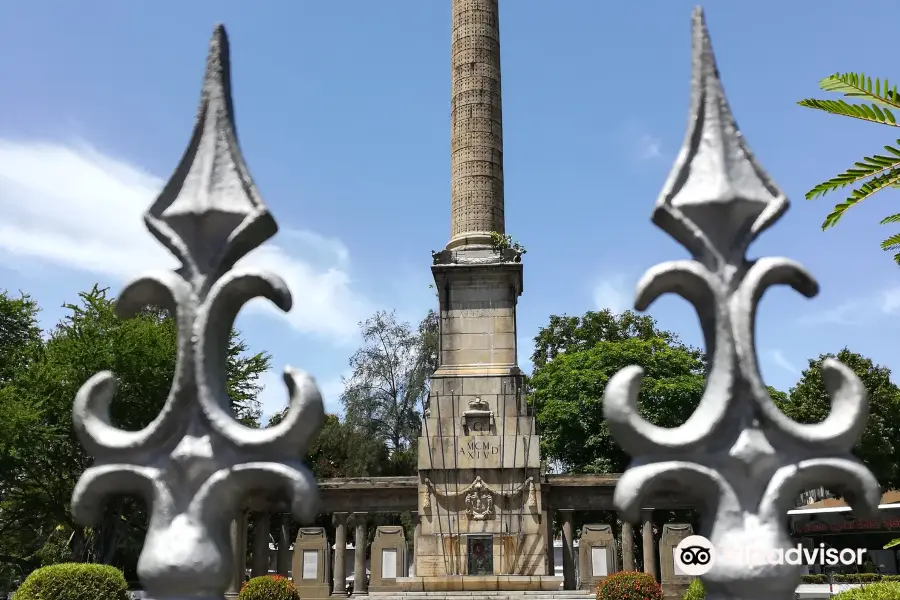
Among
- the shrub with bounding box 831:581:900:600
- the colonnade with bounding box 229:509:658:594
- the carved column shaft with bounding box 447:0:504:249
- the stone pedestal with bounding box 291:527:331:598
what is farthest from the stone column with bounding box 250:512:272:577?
the shrub with bounding box 831:581:900:600

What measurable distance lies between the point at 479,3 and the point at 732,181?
24.4m

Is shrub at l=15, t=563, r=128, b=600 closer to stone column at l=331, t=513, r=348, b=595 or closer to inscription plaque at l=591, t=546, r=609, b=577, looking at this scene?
stone column at l=331, t=513, r=348, b=595

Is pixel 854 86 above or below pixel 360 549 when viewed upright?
above

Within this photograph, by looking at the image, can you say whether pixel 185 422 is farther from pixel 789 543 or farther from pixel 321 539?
pixel 321 539

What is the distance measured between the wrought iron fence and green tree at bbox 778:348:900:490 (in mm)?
29395

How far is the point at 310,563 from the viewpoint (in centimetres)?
2589

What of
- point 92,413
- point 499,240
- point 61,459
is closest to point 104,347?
point 61,459

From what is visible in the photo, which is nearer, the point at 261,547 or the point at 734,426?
the point at 734,426

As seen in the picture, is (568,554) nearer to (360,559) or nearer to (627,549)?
(627,549)

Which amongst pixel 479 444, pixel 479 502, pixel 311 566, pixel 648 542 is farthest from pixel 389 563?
pixel 648 542

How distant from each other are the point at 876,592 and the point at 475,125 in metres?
19.9

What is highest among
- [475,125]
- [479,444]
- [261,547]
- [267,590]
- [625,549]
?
[475,125]

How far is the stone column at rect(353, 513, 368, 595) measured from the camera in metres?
27.1

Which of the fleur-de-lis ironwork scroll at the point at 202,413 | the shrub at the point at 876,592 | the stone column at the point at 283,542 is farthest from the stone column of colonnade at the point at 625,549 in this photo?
the fleur-de-lis ironwork scroll at the point at 202,413
